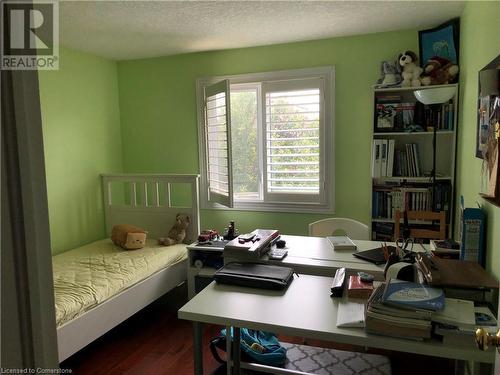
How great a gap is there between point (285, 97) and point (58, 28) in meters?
1.90

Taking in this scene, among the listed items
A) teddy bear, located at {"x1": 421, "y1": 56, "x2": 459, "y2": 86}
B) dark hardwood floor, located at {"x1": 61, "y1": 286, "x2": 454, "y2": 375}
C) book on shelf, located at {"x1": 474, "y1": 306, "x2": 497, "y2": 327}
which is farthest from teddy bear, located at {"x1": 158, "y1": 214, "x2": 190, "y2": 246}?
book on shelf, located at {"x1": 474, "y1": 306, "x2": 497, "y2": 327}

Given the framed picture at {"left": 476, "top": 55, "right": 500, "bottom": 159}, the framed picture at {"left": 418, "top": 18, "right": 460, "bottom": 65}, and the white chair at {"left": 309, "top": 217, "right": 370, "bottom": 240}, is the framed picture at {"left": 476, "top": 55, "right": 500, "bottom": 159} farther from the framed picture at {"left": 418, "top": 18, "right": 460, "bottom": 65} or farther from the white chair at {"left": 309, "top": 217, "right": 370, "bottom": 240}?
the framed picture at {"left": 418, "top": 18, "right": 460, "bottom": 65}

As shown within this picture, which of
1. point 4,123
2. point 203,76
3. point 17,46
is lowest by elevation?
point 4,123

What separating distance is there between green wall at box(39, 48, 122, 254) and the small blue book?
2843mm

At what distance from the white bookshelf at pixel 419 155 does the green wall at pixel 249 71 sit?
20 centimetres

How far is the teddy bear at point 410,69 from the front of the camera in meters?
2.82

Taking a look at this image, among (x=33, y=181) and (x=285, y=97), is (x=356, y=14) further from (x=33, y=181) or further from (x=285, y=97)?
(x=33, y=181)

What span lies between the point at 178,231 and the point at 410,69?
7.61 ft

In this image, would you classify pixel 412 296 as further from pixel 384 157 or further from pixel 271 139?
pixel 271 139

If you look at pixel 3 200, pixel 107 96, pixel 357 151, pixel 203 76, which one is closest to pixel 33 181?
pixel 3 200

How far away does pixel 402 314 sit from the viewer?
1229 millimetres

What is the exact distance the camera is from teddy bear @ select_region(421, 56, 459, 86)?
271 centimetres

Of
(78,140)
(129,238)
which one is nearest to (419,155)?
(129,238)

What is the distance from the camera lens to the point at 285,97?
3.36m
